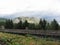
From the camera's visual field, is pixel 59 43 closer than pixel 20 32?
Yes

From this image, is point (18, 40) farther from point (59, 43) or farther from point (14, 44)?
point (59, 43)

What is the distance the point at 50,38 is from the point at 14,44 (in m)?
2.60

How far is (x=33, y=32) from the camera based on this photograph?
49.0ft

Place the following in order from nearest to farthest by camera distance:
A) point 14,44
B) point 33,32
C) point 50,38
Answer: point 14,44 → point 50,38 → point 33,32

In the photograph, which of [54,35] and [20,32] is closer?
[54,35]

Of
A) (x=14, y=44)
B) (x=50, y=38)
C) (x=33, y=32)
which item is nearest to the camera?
(x=14, y=44)

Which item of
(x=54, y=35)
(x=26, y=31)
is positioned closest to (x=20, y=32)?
(x=26, y=31)

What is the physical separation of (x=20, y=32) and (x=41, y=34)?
1778 millimetres

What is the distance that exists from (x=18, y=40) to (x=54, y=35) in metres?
2.50

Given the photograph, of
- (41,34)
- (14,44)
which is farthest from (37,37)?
(14,44)

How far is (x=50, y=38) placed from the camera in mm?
13820

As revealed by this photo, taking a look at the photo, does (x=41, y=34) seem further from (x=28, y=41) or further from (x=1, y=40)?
→ (x=1, y=40)

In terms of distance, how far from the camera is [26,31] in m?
15.1

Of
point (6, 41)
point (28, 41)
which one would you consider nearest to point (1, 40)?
point (6, 41)
